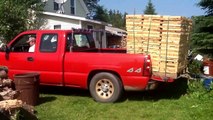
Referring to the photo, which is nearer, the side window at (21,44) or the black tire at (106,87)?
the black tire at (106,87)

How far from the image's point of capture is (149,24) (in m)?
9.52

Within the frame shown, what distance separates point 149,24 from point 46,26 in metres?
17.1

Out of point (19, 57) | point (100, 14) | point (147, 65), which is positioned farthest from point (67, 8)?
point (100, 14)

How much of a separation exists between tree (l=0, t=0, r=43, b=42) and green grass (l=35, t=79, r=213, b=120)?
12568 millimetres

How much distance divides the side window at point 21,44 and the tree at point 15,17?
39.4 ft

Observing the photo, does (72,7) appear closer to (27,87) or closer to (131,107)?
(27,87)

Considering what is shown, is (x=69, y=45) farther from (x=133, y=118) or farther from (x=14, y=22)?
(x=14, y=22)

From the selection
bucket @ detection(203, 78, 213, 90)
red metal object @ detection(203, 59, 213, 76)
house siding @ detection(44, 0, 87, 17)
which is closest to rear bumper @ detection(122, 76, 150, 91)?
bucket @ detection(203, 78, 213, 90)

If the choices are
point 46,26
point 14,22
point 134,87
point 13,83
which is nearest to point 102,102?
point 134,87

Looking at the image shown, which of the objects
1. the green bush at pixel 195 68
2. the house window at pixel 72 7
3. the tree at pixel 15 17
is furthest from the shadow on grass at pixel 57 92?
the house window at pixel 72 7

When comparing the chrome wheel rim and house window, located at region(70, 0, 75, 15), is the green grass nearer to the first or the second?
the chrome wheel rim

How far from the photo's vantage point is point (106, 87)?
9734mm

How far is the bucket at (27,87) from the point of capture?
9336 mm

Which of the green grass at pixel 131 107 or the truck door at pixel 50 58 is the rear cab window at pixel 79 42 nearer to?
the truck door at pixel 50 58
